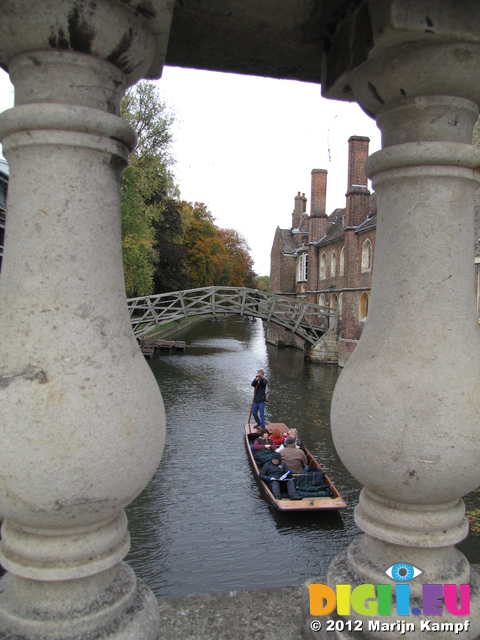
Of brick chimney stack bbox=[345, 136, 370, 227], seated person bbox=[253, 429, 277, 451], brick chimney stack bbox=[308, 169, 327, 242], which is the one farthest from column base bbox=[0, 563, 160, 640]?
brick chimney stack bbox=[308, 169, 327, 242]

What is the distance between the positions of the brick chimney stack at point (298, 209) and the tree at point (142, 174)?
18.7m

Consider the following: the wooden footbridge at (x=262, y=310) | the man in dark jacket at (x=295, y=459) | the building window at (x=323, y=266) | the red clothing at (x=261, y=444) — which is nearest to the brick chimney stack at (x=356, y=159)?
the wooden footbridge at (x=262, y=310)

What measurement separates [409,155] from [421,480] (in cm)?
96

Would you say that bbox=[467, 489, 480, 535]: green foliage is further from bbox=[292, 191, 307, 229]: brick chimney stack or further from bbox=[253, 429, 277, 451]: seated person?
bbox=[292, 191, 307, 229]: brick chimney stack

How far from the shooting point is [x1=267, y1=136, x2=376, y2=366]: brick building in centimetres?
2581

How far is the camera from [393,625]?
1.52 metres

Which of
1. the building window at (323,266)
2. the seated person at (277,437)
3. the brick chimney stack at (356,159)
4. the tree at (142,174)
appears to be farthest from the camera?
the building window at (323,266)

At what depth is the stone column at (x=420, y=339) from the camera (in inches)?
58.8

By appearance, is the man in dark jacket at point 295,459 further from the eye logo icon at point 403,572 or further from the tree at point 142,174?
the tree at point 142,174

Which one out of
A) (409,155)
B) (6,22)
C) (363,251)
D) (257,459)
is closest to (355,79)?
(409,155)

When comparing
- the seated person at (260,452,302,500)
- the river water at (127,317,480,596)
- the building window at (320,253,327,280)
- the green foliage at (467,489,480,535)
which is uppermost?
the building window at (320,253,327,280)

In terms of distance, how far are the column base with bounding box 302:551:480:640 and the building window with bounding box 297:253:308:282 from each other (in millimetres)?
36020

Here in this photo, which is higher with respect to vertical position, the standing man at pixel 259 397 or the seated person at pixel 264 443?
the standing man at pixel 259 397

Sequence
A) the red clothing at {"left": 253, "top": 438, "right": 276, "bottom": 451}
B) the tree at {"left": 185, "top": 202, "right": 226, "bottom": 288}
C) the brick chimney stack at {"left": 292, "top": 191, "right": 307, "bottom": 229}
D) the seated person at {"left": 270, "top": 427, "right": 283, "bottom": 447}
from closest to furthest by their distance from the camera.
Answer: the red clothing at {"left": 253, "top": 438, "right": 276, "bottom": 451}, the seated person at {"left": 270, "top": 427, "right": 283, "bottom": 447}, the brick chimney stack at {"left": 292, "top": 191, "right": 307, "bottom": 229}, the tree at {"left": 185, "top": 202, "right": 226, "bottom": 288}
